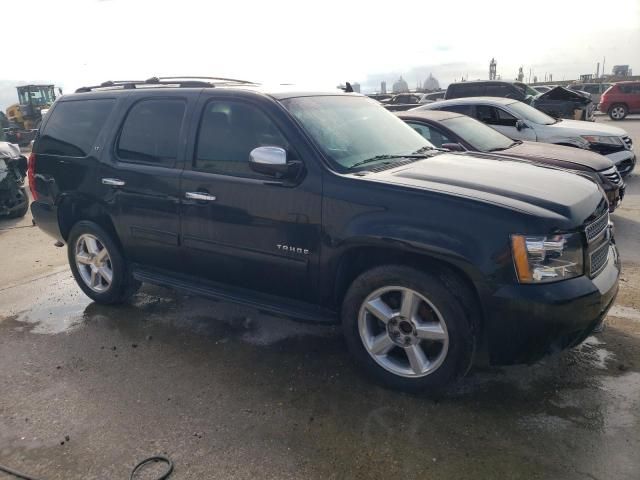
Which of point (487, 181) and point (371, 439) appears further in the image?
point (487, 181)

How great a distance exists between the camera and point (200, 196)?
3.84 m

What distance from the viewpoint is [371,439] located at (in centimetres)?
288

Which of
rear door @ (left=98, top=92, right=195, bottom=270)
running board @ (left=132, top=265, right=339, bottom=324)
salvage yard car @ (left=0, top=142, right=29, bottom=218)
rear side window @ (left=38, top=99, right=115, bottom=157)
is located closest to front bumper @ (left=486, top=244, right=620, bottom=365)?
running board @ (left=132, top=265, right=339, bottom=324)

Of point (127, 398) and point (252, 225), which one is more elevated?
point (252, 225)

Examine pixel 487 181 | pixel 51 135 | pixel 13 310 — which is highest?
pixel 51 135

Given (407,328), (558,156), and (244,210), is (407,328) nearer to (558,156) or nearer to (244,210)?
(244,210)

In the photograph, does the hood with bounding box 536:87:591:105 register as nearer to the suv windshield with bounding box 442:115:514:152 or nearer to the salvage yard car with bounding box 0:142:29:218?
the suv windshield with bounding box 442:115:514:152

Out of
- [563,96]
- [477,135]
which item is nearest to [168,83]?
[477,135]

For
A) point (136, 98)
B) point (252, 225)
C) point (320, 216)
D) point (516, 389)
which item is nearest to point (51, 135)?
point (136, 98)

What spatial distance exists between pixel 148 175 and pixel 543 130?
7.15m

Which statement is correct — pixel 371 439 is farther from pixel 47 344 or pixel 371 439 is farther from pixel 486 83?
pixel 486 83

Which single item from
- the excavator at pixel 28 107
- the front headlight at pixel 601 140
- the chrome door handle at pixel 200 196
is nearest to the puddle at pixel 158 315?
the chrome door handle at pixel 200 196

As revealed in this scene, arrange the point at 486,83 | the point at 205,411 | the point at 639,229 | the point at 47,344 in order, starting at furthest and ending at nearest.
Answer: the point at 486,83
the point at 639,229
the point at 47,344
the point at 205,411

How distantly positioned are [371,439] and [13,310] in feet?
12.8
